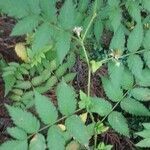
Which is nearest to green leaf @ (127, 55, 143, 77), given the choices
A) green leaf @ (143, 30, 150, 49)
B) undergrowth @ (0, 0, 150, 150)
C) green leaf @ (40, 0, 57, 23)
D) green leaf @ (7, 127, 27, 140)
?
undergrowth @ (0, 0, 150, 150)

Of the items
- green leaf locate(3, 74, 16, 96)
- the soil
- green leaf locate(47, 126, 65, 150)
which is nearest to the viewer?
green leaf locate(47, 126, 65, 150)

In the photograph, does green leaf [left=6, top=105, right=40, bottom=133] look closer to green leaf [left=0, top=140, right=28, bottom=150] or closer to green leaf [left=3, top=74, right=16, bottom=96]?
green leaf [left=0, top=140, right=28, bottom=150]

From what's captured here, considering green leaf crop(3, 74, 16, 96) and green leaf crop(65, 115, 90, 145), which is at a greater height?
green leaf crop(3, 74, 16, 96)

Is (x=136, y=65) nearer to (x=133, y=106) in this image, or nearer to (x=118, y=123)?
(x=133, y=106)

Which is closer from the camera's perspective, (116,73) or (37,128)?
(37,128)

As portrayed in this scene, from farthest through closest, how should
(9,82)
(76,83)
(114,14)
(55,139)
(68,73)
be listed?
1. (76,83)
2. (68,73)
3. (9,82)
4. (114,14)
5. (55,139)

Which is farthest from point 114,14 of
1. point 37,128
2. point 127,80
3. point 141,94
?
point 37,128

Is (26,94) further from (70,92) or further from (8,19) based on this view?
(8,19)

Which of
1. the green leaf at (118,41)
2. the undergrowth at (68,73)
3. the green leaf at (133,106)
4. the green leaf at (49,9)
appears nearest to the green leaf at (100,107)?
the undergrowth at (68,73)

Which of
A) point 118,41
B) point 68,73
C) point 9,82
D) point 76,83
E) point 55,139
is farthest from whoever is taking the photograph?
point 76,83
